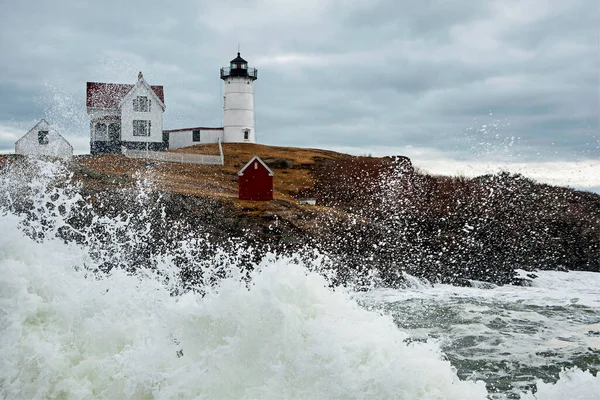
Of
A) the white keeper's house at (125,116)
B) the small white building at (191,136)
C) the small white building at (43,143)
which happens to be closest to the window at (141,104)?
the white keeper's house at (125,116)

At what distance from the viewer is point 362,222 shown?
1128 inches

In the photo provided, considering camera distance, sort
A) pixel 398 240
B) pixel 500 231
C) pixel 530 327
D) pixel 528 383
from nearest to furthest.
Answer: pixel 528 383, pixel 530 327, pixel 398 240, pixel 500 231

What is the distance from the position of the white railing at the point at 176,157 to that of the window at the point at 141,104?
15.1 ft

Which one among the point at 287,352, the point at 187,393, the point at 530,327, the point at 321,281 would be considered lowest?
the point at 530,327

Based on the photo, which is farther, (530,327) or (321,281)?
(530,327)

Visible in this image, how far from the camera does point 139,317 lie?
28.1 ft

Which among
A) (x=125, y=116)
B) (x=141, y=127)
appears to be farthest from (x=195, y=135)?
(x=125, y=116)

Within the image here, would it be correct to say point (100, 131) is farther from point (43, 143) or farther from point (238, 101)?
point (238, 101)

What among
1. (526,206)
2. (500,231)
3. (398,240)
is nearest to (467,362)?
(398,240)

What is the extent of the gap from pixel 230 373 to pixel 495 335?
803 cm

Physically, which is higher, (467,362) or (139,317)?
(139,317)

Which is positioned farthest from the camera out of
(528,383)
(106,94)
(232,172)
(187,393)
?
(106,94)

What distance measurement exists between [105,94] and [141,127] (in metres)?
3.90

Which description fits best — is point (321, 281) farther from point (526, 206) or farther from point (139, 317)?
point (526, 206)
